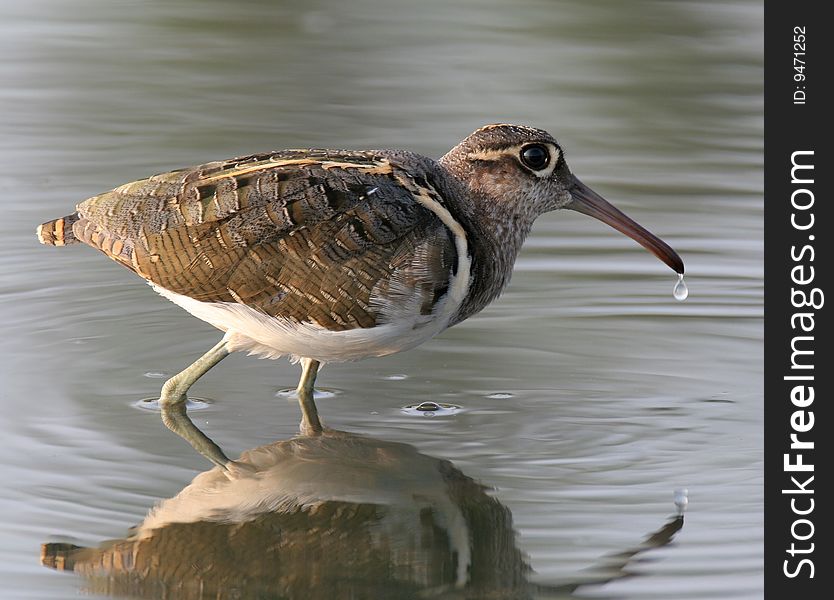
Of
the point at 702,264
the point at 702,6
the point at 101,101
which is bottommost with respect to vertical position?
the point at 702,264

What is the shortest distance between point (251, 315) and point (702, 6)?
10.6 m

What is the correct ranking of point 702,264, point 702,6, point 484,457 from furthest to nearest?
point 702,6
point 702,264
point 484,457

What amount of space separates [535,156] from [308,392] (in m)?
1.86

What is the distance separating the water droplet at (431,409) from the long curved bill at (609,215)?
57.3 inches

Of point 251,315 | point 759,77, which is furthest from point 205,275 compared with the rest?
point 759,77

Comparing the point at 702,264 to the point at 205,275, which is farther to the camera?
the point at 702,264

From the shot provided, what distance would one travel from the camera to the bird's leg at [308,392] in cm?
841

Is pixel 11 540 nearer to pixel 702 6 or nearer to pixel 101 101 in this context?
pixel 101 101

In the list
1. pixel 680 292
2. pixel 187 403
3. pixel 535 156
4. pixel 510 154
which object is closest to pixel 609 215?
pixel 535 156

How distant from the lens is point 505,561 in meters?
6.68

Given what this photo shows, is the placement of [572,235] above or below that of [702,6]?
below

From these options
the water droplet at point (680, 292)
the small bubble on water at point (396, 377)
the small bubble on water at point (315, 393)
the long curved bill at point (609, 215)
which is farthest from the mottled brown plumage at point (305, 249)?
the water droplet at point (680, 292)

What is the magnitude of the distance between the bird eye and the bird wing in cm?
87

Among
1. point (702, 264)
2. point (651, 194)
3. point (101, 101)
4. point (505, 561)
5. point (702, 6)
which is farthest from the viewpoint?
point (702, 6)
